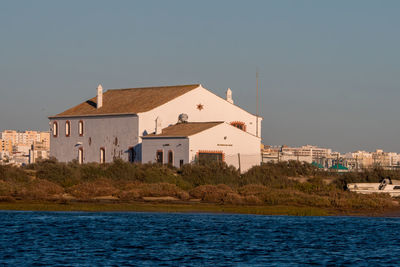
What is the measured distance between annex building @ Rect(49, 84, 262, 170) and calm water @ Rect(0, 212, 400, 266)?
2105 cm

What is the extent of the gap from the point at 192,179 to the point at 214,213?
12930mm

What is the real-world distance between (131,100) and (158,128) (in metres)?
8.28

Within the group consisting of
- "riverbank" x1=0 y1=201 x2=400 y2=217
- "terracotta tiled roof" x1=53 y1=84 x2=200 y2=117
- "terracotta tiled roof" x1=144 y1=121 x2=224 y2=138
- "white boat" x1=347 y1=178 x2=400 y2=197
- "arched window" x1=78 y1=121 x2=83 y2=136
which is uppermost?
"terracotta tiled roof" x1=53 y1=84 x2=200 y2=117

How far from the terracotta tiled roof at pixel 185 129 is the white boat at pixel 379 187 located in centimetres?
1553

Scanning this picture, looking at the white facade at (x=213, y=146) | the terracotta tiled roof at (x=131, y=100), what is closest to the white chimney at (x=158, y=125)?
the white facade at (x=213, y=146)

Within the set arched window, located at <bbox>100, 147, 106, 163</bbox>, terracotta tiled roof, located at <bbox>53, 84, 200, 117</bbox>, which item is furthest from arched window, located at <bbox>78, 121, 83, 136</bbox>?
arched window, located at <bbox>100, 147, 106, 163</bbox>

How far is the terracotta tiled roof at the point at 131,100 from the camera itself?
6856 cm

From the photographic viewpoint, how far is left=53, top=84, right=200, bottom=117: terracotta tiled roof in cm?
6856

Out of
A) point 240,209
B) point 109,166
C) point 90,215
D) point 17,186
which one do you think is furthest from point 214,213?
point 109,166

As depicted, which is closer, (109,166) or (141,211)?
(141,211)

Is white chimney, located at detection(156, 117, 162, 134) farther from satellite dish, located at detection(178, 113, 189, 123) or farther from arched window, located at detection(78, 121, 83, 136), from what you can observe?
arched window, located at detection(78, 121, 83, 136)

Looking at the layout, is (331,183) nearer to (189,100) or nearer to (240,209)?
(240,209)

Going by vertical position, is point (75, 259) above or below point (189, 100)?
below

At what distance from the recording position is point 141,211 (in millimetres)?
42094
